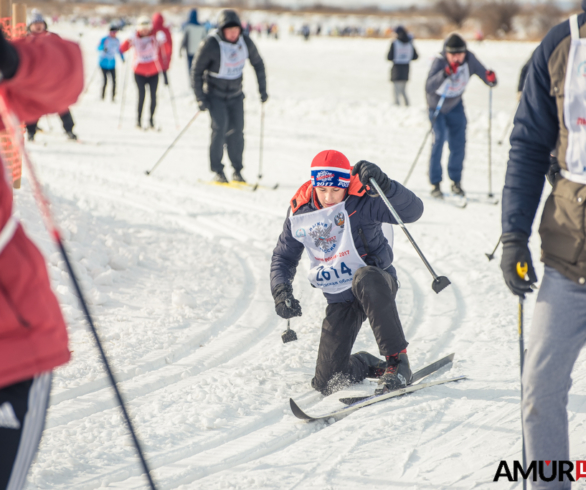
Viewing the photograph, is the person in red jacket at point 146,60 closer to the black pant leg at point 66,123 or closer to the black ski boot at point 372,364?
the black pant leg at point 66,123

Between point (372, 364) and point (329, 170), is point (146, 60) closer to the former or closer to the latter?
point (329, 170)

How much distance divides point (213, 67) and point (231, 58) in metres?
0.25

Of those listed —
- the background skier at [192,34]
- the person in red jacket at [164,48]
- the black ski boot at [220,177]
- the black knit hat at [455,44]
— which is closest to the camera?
the black knit hat at [455,44]

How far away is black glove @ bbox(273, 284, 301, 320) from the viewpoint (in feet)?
11.0

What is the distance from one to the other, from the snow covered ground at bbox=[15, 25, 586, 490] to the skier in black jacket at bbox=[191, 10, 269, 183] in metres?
0.58

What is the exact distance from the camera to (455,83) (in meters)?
7.21

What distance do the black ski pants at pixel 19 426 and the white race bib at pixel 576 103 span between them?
5.22 ft

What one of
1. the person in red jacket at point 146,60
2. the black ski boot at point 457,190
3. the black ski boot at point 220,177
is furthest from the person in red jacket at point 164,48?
the black ski boot at point 457,190

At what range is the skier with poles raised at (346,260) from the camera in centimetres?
333

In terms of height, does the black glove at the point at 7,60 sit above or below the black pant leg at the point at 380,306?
above

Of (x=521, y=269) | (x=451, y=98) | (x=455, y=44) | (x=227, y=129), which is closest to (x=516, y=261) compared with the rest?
(x=521, y=269)

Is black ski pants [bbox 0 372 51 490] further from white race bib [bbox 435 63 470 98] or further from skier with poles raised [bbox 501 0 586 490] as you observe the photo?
white race bib [bbox 435 63 470 98]

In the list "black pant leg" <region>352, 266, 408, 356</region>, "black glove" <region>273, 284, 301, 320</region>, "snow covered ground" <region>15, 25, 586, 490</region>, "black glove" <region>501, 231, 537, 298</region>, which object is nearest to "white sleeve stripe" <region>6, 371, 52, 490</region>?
"snow covered ground" <region>15, 25, 586, 490</region>

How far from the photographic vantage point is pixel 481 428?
9.88ft
